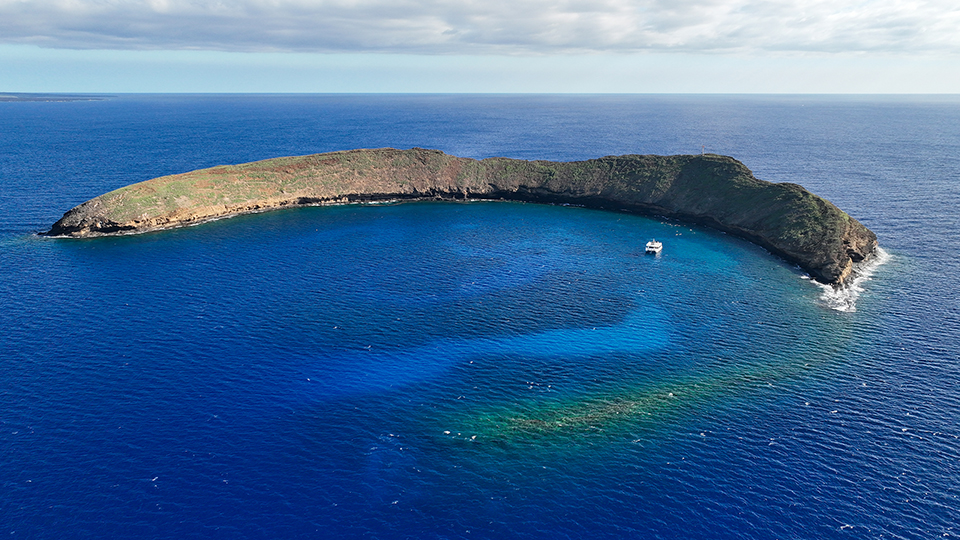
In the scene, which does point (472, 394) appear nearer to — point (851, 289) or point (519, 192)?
point (851, 289)

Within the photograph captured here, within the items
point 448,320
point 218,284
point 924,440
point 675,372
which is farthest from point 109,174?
point 924,440

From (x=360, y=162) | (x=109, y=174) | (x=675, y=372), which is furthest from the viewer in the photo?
(x=109, y=174)

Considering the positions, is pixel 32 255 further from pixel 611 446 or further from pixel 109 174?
pixel 611 446

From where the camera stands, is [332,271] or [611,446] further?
[332,271]

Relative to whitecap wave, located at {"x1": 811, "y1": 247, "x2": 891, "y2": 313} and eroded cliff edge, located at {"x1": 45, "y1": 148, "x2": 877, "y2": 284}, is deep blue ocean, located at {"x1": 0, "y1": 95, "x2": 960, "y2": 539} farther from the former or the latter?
eroded cliff edge, located at {"x1": 45, "y1": 148, "x2": 877, "y2": 284}

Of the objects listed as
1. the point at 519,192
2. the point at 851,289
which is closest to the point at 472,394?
the point at 851,289

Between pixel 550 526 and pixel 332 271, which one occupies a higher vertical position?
pixel 332 271
